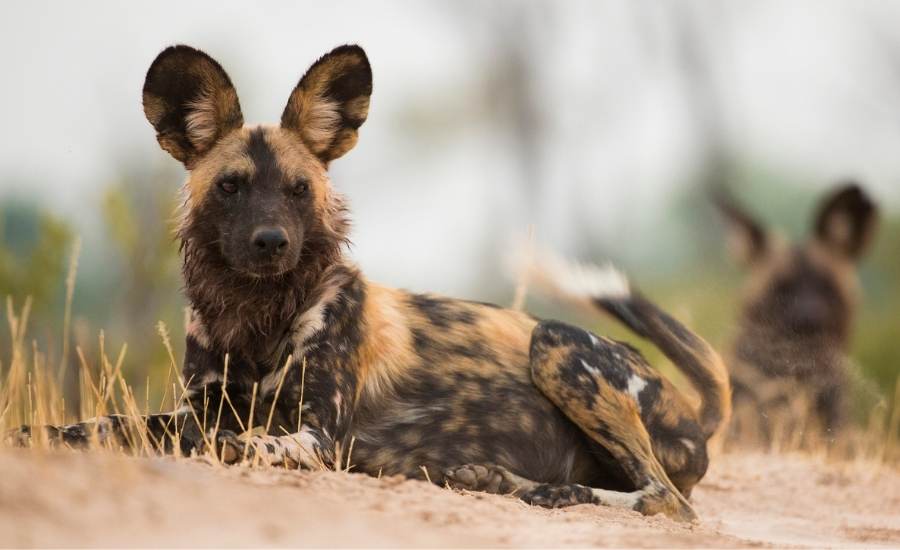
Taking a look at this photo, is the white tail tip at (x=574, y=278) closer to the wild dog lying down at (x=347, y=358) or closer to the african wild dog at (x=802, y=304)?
the wild dog lying down at (x=347, y=358)

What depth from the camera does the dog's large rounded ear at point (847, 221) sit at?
977cm

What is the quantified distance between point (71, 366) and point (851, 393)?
597cm

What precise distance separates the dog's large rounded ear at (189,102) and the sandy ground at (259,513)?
1.46 metres

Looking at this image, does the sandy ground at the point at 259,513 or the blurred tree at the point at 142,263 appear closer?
the sandy ground at the point at 259,513

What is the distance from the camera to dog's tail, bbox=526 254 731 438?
4.89 m

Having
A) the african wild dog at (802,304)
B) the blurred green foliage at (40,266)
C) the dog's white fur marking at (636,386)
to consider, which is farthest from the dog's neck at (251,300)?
the blurred green foliage at (40,266)

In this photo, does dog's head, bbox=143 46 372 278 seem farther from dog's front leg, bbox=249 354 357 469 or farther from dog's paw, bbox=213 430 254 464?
dog's paw, bbox=213 430 254 464

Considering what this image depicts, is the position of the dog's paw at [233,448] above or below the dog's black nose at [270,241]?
below

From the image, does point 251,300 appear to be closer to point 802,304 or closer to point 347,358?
point 347,358

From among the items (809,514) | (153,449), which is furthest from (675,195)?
(153,449)

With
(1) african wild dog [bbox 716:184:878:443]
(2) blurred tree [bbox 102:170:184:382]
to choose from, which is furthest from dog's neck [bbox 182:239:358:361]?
(2) blurred tree [bbox 102:170:184:382]

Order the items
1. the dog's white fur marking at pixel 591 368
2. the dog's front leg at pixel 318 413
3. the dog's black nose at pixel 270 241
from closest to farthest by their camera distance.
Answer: the dog's front leg at pixel 318 413, the dog's black nose at pixel 270 241, the dog's white fur marking at pixel 591 368

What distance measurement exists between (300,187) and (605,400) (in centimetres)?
139

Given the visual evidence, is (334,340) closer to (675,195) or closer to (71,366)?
(71,366)
